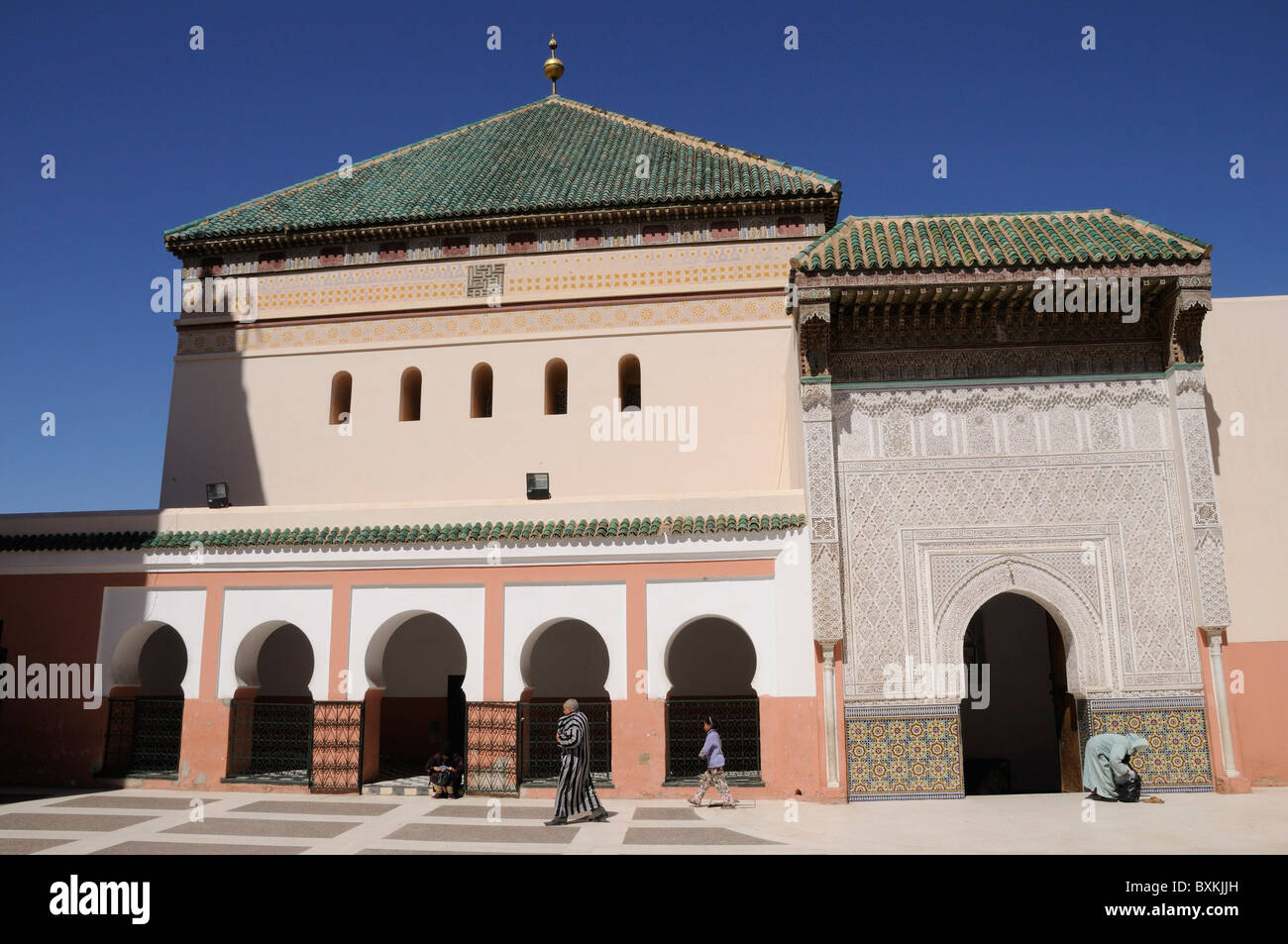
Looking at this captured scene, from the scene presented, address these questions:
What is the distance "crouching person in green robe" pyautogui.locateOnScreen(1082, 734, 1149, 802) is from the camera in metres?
9.64

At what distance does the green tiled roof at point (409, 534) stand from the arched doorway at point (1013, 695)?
532 cm

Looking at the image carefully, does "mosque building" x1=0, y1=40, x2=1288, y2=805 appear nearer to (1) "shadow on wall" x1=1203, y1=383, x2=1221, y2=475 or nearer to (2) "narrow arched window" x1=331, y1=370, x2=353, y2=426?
(1) "shadow on wall" x1=1203, y1=383, x2=1221, y2=475

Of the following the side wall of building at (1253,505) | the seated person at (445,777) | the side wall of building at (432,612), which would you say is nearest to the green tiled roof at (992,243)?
the side wall of building at (1253,505)

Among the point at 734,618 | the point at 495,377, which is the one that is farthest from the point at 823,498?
the point at 495,377

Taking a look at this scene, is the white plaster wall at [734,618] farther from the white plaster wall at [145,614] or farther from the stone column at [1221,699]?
the white plaster wall at [145,614]

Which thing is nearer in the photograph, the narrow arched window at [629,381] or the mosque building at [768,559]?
the mosque building at [768,559]

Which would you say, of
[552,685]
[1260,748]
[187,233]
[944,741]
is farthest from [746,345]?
[187,233]

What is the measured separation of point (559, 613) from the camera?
11.0 m

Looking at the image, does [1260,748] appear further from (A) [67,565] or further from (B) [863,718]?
(A) [67,565]

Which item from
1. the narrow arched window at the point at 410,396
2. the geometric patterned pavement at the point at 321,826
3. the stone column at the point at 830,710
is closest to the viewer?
the geometric patterned pavement at the point at 321,826

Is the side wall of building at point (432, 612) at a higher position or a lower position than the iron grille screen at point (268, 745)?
higher

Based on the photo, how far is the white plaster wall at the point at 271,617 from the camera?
11.4 metres

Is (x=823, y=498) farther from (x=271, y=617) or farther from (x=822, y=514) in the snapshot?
(x=271, y=617)

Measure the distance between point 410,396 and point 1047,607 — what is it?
10.5 metres
